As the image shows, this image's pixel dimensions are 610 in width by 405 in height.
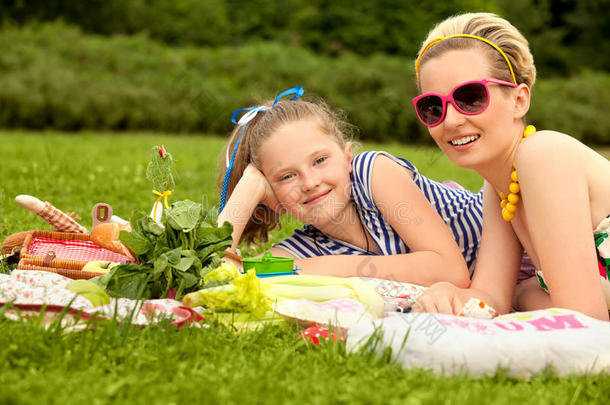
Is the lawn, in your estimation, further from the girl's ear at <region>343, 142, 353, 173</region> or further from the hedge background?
the hedge background

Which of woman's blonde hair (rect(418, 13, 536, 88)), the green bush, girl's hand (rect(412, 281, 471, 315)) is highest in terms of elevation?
the green bush

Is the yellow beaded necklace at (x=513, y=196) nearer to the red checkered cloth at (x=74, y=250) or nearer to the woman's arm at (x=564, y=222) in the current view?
the woman's arm at (x=564, y=222)

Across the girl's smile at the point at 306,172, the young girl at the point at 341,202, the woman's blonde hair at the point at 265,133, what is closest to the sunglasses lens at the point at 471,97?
the young girl at the point at 341,202

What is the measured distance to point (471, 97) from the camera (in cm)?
266

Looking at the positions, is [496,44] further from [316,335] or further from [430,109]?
[316,335]

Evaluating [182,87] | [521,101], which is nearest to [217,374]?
[521,101]

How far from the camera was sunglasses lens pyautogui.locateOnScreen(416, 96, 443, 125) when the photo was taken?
2750 mm

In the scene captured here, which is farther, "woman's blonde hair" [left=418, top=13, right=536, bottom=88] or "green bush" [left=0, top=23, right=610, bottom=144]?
"green bush" [left=0, top=23, right=610, bottom=144]

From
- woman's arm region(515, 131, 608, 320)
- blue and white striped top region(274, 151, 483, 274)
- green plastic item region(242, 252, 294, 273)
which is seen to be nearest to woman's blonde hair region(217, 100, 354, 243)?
blue and white striped top region(274, 151, 483, 274)

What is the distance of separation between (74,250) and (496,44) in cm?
226

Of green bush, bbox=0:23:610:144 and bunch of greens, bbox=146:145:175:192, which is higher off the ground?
green bush, bbox=0:23:610:144

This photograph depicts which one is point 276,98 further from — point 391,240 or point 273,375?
point 273,375

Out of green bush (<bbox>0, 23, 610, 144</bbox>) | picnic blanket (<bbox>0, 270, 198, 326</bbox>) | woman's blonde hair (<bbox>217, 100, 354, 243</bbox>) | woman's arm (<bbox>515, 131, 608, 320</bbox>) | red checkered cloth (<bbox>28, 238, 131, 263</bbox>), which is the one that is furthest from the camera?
green bush (<bbox>0, 23, 610, 144</bbox>)

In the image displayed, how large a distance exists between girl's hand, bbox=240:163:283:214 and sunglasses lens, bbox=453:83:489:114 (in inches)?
46.9
